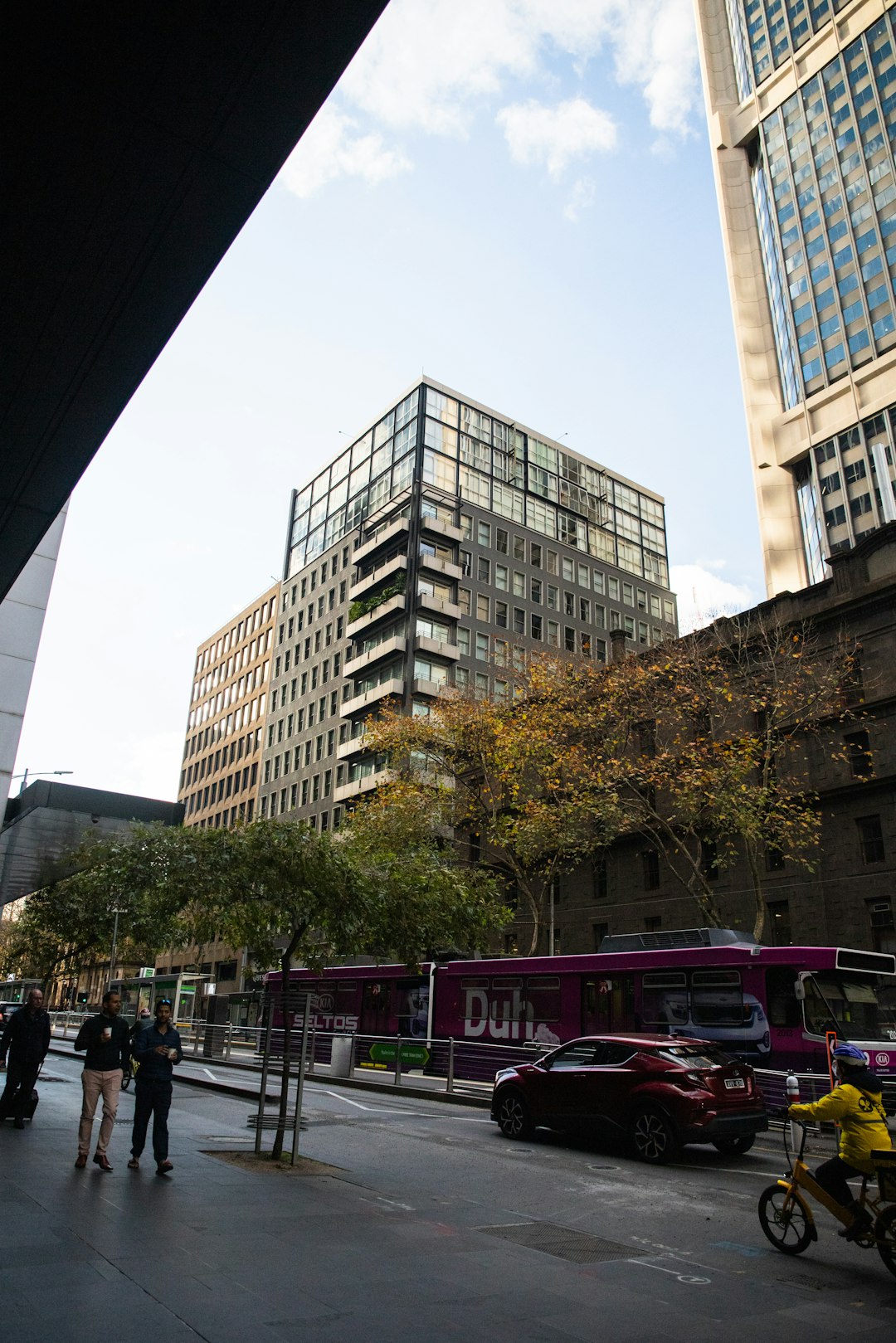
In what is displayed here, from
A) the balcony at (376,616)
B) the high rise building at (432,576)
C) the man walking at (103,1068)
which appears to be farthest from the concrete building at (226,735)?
the man walking at (103,1068)

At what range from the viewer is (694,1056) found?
13.0 m

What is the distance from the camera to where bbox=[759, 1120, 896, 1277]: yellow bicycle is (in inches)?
266

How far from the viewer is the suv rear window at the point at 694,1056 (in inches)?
508

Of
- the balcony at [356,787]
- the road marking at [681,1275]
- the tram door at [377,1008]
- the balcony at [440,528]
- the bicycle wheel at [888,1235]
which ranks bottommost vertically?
the road marking at [681,1275]

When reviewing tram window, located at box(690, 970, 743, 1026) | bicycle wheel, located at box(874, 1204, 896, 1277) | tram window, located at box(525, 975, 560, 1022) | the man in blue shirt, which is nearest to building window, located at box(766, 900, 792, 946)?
tram window, located at box(525, 975, 560, 1022)

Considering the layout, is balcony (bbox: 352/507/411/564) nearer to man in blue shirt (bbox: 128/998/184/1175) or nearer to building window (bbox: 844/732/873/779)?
building window (bbox: 844/732/873/779)

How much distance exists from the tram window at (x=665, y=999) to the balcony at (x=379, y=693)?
4166 cm

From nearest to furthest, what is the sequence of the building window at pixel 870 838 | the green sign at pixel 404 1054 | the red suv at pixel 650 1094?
1. the red suv at pixel 650 1094
2. the green sign at pixel 404 1054
3. the building window at pixel 870 838

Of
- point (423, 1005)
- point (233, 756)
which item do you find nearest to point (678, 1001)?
point (423, 1005)

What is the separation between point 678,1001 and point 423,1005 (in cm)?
1012

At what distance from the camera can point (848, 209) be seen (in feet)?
268

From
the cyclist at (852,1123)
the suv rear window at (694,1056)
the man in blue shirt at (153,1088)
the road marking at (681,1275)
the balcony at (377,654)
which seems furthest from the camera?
the balcony at (377,654)

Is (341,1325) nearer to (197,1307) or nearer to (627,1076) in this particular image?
(197,1307)

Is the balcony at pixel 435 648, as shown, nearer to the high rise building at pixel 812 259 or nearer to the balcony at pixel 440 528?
the balcony at pixel 440 528
